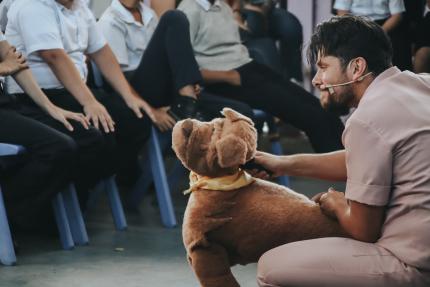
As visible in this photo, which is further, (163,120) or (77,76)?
(163,120)

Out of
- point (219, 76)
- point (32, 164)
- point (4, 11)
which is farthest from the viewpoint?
point (219, 76)

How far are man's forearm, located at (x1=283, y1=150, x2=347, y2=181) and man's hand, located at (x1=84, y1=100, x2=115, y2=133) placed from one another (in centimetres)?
131

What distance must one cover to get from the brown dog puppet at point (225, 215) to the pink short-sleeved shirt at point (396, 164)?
0.24 meters

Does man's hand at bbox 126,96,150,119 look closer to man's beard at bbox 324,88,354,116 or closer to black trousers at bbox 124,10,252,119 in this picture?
black trousers at bbox 124,10,252,119

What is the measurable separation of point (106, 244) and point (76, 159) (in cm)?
37

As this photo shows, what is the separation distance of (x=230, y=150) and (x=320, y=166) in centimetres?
34

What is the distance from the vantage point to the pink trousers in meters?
A: 2.03

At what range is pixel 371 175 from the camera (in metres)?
1.98

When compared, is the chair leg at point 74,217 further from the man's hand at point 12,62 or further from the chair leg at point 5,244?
the man's hand at point 12,62

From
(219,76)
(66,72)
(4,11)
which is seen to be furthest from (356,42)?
(219,76)

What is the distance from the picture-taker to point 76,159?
3326 millimetres

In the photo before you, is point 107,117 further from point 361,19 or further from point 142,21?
point 361,19

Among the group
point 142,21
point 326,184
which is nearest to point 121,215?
point 142,21

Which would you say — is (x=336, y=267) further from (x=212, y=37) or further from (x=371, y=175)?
(x=212, y=37)
